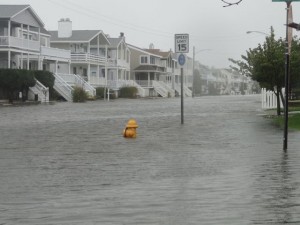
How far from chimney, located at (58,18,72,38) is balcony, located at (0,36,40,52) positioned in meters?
19.5

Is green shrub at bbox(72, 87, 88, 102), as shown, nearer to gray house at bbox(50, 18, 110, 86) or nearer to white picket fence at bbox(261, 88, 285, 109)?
gray house at bbox(50, 18, 110, 86)

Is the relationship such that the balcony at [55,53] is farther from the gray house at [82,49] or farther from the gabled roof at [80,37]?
the gabled roof at [80,37]

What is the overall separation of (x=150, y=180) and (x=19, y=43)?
51.5 m

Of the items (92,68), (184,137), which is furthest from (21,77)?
(184,137)

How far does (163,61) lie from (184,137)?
10175cm

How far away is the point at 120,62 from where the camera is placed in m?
92.4

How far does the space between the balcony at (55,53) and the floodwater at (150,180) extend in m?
49.1

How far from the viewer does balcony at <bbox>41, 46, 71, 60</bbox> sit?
6531cm

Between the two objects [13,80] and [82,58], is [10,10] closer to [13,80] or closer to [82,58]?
[13,80]

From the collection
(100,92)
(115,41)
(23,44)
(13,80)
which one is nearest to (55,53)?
(100,92)

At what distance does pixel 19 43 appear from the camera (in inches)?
2324

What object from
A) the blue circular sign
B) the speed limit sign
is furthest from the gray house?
the speed limit sign

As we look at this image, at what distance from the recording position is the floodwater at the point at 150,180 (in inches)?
273

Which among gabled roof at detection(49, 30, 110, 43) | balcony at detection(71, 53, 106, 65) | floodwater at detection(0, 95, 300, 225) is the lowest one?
floodwater at detection(0, 95, 300, 225)
